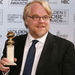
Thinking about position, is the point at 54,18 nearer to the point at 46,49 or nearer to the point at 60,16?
the point at 60,16

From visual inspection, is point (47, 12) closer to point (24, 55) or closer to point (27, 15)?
point (27, 15)

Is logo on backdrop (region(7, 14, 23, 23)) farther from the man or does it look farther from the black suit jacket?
the black suit jacket

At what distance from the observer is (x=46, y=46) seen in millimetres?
1458

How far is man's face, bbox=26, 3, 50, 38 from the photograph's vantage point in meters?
1.42

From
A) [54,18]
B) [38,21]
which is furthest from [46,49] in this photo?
[54,18]

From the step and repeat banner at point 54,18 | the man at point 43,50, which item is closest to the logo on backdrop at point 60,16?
the step and repeat banner at point 54,18

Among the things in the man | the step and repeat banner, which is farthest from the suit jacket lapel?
the step and repeat banner

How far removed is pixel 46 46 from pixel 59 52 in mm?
100

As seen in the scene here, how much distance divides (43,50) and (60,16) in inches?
30.8

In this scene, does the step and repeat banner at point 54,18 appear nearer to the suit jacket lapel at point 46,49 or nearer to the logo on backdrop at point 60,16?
the logo on backdrop at point 60,16

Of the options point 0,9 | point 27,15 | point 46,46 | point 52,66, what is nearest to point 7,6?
point 0,9

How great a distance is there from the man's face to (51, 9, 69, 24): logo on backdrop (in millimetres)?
704

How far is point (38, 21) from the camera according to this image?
1422mm

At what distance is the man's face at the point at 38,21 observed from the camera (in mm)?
1420
